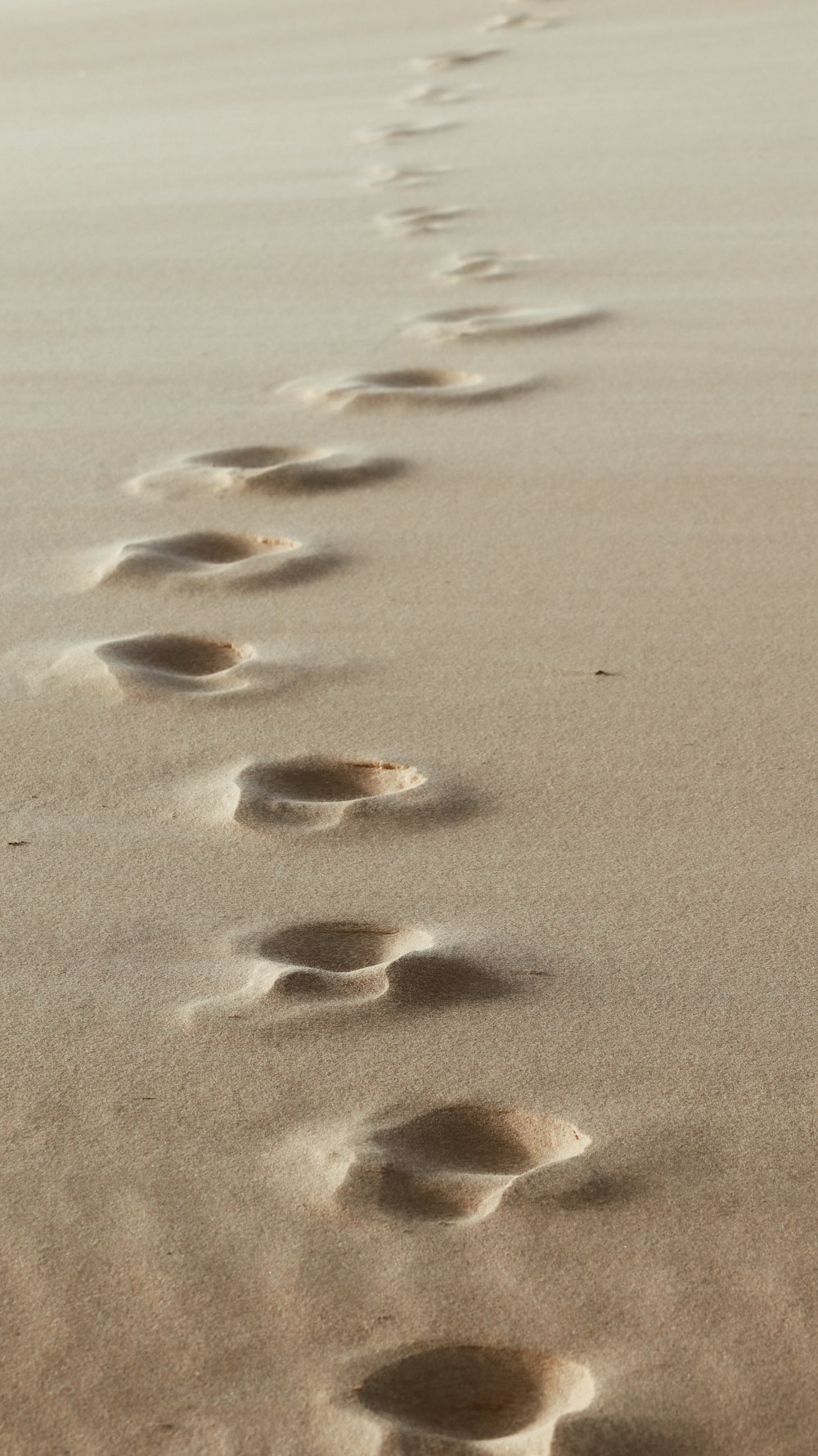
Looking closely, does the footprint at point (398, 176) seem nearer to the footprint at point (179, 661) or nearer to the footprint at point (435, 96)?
the footprint at point (435, 96)

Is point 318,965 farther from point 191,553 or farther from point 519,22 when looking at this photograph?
point 519,22

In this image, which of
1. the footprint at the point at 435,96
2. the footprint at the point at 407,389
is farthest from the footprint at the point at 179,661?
the footprint at the point at 435,96

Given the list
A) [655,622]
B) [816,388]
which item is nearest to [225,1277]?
[655,622]

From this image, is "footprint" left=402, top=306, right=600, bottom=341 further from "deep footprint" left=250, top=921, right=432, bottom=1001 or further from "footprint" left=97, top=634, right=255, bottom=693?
"deep footprint" left=250, top=921, right=432, bottom=1001

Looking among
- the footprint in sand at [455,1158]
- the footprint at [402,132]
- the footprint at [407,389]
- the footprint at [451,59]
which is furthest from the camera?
the footprint at [451,59]

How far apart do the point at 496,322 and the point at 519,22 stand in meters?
4.59

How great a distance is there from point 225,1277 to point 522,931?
45cm

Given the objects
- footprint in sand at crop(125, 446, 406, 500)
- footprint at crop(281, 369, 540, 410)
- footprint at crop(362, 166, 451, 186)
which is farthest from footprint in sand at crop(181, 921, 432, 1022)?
footprint at crop(362, 166, 451, 186)

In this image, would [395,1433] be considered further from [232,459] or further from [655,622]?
[232,459]

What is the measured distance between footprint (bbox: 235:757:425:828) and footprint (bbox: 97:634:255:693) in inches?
7.9

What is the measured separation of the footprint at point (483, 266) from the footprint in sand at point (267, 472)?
1.07 metres

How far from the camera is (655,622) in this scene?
2.01 meters

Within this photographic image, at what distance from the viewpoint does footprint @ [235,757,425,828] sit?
1642 mm

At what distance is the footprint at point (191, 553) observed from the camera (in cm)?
216
